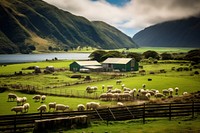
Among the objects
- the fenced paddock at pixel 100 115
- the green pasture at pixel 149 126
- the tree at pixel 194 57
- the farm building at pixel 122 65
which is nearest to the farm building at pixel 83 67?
the farm building at pixel 122 65

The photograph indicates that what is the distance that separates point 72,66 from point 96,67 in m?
10.5

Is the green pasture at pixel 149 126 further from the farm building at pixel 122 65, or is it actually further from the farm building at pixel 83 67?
the farm building at pixel 122 65

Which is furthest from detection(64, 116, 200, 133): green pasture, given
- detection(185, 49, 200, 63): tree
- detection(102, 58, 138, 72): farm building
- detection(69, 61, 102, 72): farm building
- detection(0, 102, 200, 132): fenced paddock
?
detection(185, 49, 200, 63): tree

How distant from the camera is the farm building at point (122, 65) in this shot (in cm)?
11231

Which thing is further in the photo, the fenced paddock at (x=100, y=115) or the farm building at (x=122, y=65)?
the farm building at (x=122, y=65)

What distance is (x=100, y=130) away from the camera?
23.5 m

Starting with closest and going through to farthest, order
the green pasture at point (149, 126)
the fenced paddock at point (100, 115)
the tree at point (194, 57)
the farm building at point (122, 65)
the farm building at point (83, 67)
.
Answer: the green pasture at point (149, 126) → the fenced paddock at point (100, 115) → the farm building at point (83, 67) → the farm building at point (122, 65) → the tree at point (194, 57)

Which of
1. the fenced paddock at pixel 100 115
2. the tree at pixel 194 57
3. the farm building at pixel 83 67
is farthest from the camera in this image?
the tree at pixel 194 57

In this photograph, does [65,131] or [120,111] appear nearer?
[65,131]

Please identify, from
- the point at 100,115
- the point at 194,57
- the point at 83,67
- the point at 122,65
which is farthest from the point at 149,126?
the point at 194,57

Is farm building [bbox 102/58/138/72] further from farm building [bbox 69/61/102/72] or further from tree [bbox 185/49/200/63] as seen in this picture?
tree [bbox 185/49/200/63]

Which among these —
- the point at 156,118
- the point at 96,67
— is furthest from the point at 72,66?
the point at 156,118

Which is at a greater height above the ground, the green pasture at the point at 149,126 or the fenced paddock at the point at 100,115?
the fenced paddock at the point at 100,115

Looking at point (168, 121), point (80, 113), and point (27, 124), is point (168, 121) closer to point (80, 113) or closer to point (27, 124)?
point (80, 113)
